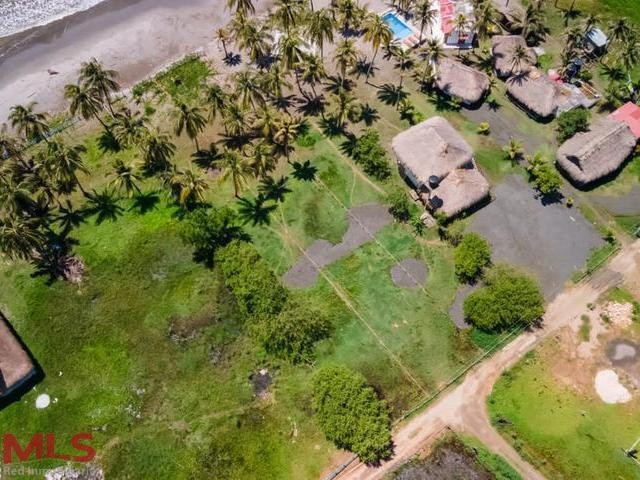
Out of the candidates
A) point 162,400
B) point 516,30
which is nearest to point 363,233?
point 162,400

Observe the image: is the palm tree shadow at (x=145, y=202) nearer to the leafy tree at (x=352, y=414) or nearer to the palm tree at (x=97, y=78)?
the palm tree at (x=97, y=78)

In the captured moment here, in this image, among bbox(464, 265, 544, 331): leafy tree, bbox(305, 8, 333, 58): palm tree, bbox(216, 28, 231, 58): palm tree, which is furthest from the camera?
bbox(216, 28, 231, 58): palm tree

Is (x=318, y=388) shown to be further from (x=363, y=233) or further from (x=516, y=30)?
(x=516, y=30)

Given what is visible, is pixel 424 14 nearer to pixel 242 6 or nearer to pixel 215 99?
pixel 242 6

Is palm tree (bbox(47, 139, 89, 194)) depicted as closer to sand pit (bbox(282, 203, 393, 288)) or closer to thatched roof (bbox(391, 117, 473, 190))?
sand pit (bbox(282, 203, 393, 288))

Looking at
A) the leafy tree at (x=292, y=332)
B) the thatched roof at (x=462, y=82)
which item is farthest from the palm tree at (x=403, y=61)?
the leafy tree at (x=292, y=332)

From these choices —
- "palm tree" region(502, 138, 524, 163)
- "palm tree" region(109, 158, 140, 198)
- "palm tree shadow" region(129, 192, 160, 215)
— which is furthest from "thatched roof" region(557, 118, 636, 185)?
"palm tree" region(109, 158, 140, 198)
